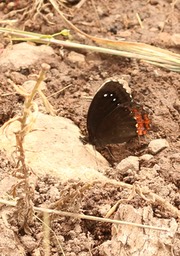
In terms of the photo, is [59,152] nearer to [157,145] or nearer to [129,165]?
[129,165]

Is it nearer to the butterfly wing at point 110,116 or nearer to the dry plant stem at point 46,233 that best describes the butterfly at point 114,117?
the butterfly wing at point 110,116

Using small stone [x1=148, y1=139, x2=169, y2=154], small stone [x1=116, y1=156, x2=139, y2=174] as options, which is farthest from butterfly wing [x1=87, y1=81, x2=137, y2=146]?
small stone [x1=116, y1=156, x2=139, y2=174]

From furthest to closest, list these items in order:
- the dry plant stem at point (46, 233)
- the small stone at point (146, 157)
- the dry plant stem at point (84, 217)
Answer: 1. the small stone at point (146, 157)
2. the dry plant stem at point (46, 233)
3. the dry plant stem at point (84, 217)

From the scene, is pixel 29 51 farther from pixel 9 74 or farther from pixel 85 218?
pixel 85 218

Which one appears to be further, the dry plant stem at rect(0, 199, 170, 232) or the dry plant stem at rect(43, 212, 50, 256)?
the dry plant stem at rect(43, 212, 50, 256)

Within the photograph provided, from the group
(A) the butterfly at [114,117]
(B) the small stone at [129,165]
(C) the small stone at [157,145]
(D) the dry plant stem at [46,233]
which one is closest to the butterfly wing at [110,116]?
(A) the butterfly at [114,117]

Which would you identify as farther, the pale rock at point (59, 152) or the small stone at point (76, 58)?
the small stone at point (76, 58)

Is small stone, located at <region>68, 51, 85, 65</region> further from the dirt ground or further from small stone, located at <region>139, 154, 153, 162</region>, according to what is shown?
small stone, located at <region>139, 154, 153, 162</region>
